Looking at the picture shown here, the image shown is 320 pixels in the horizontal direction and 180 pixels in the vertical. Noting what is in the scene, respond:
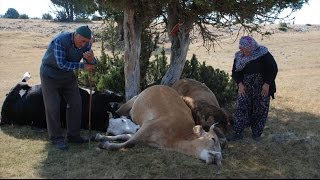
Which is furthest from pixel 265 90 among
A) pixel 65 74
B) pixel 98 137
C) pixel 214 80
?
pixel 214 80

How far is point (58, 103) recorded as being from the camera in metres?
7.04

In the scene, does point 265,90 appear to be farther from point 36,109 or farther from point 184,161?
point 36,109

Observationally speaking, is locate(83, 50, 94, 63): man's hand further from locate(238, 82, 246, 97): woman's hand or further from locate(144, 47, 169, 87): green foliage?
locate(144, 47, 169, 87): green foliage

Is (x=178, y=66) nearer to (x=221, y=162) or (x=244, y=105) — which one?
(x=244, y=105)

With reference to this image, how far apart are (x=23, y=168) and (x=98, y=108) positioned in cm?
246

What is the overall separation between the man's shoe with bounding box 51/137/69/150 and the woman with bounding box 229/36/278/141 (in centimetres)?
276

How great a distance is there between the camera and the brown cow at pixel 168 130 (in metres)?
6.26

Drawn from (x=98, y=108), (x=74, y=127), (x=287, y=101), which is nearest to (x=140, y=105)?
(x=98, y=108)

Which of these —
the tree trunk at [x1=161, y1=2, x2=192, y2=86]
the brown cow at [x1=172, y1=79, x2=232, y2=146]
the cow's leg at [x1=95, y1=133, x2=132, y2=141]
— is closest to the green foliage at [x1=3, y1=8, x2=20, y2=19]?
the tree trunk at [x1=161, y1=2, x2=192, y2=86]

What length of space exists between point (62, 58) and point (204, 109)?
276 centimetres

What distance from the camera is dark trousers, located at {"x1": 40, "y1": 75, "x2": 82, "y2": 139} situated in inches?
273

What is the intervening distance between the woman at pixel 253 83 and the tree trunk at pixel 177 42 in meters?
2.59

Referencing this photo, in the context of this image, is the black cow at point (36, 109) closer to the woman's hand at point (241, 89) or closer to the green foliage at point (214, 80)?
the woman's hand at point (241, 89)

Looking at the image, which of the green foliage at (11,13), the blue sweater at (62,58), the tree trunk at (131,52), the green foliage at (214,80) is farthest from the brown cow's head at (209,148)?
the green foliage at (11,13)
